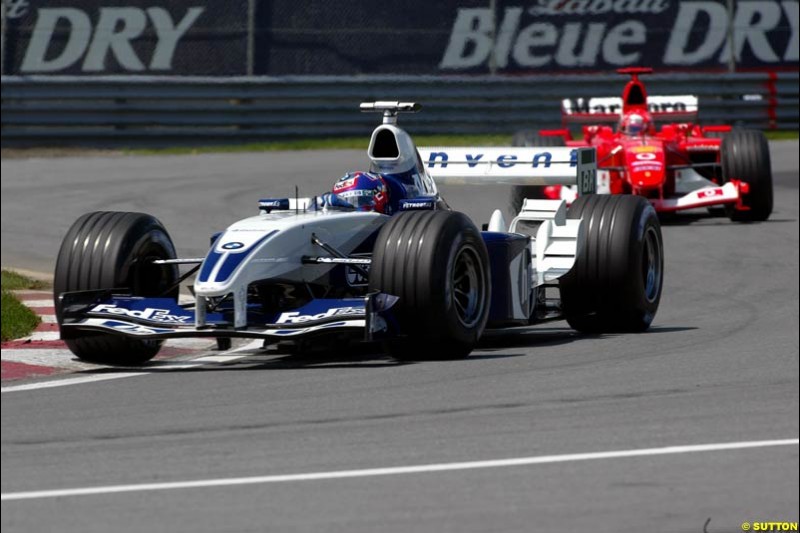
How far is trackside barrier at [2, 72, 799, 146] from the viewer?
2477cm

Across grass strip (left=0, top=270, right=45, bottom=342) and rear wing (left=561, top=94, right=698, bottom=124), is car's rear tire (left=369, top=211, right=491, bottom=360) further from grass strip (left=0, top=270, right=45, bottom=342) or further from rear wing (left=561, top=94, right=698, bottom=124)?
rear wing (left=561, top=94, right=698, bottom=124)

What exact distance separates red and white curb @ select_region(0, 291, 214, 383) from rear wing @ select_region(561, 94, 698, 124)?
10.3 metres

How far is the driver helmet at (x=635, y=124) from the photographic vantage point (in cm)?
1842

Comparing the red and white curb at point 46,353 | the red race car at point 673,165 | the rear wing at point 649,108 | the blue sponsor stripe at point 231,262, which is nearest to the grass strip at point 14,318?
the red and white curb at point 46,353

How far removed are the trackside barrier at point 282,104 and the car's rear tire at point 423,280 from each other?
16.3m

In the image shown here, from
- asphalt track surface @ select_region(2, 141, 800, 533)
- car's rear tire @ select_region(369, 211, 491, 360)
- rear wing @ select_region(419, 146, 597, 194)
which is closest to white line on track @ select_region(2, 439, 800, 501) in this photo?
asphalt track surface @ select_region(2, 141, 800, 533)

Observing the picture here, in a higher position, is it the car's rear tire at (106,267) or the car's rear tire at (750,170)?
the car's rear tire at (750,170)

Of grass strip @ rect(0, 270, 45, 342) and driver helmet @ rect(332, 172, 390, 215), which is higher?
driver helmet @ rect(332, 172, 390, 215)

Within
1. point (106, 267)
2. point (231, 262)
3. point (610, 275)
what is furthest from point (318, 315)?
point (610, 275)

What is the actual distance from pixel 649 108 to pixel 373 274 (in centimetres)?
1168

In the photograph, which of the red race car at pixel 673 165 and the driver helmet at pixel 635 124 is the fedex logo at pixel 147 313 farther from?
the driver helmet at pixel 635 124

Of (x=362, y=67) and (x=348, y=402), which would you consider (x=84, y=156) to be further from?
(x=348, y=402)

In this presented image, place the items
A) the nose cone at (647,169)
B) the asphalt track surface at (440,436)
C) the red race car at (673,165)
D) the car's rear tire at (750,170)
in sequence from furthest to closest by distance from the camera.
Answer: the car's rear tire at (750,170) → the red race car at (673,165) → the nose cone at (647,169) → the asphalt track surface at (440,436)

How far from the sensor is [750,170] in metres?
17.9
